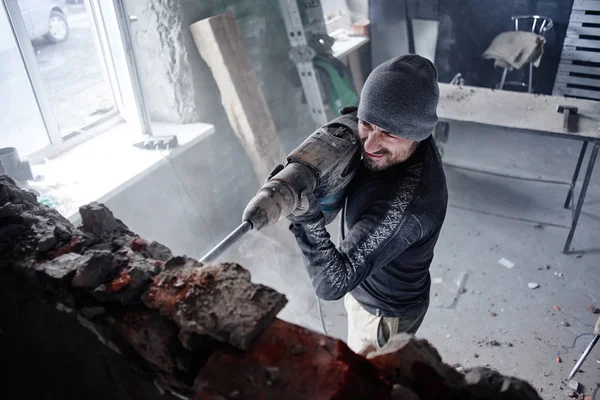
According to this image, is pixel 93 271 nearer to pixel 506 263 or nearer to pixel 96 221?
pixel 96 221

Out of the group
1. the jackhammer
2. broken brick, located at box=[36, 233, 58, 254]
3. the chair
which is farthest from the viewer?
the chair

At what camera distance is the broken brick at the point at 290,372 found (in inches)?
33.6

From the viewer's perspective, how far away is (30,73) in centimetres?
249

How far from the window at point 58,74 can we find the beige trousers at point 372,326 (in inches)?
76.9

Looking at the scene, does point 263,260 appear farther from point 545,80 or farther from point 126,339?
point 545,80

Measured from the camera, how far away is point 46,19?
2625mm

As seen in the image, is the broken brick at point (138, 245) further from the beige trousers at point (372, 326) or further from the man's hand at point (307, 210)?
the beige trousers at point (372, 326)

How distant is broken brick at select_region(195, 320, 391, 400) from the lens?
85 centimetres

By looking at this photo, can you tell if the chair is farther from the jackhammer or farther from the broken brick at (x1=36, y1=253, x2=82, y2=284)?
the broken brick at (x1=36, y1=253, x2=82, y2=284)

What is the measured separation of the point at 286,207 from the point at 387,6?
4099 mm

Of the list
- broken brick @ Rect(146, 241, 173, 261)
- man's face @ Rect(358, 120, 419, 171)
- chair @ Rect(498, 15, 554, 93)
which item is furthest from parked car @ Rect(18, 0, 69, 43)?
chair @ Rect(498, 15, 554, 93)

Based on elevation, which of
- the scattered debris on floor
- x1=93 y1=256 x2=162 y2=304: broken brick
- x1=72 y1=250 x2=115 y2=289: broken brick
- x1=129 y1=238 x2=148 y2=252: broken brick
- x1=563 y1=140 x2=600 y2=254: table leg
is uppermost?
x1=72 y1=250 x2=115 y2=289: broken brick

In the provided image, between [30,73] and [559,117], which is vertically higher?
[30,73]

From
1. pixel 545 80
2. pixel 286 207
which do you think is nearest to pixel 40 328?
pixel 286 207
